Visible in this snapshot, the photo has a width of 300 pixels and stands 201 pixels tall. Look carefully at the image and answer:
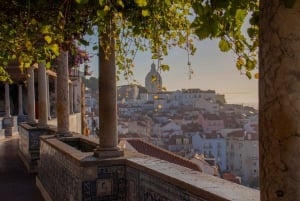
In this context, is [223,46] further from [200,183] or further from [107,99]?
[107,99]

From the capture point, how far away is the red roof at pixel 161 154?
15758 mm

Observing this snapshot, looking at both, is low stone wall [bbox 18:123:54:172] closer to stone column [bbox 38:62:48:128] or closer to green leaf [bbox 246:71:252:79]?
stone column [bbox 38:62:48:128]

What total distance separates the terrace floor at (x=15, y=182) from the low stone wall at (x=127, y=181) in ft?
2.89

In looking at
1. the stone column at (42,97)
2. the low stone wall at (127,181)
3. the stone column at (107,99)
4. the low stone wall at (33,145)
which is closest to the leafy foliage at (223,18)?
the low stone wall at (127,181)

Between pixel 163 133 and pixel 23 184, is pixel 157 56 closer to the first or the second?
pixel 23 184

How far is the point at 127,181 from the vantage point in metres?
5.05

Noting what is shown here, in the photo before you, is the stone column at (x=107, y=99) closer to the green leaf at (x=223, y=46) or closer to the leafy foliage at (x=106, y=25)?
the leafy foliage at (x=106, y=25)

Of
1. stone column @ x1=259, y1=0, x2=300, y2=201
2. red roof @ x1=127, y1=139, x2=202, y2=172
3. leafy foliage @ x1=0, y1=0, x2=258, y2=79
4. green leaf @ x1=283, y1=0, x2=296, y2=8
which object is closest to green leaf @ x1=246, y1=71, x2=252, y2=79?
leafy foliage @ x1=0, y1=0, x2=258, y2=79

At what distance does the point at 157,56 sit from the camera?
175 inches

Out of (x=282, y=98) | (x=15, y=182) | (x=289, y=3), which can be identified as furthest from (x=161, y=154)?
(x=289, y=3)

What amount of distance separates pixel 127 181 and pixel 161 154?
43.3 ft

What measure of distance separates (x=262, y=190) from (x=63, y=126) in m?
7.88

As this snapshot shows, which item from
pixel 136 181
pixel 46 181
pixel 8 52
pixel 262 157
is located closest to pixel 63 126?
pixel 46 181

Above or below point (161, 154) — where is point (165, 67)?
above
